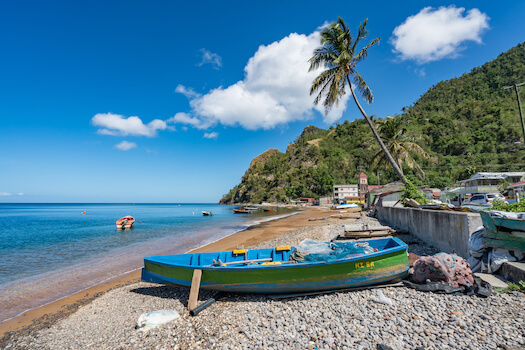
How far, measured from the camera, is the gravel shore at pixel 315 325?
392cm

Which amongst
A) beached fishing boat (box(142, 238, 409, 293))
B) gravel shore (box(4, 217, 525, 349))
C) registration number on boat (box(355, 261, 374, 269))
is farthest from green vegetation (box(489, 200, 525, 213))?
registration number on boat (box(355, 261, 374, 269))

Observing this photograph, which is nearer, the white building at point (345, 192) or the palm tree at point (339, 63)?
the palm tree at point (339, 63)

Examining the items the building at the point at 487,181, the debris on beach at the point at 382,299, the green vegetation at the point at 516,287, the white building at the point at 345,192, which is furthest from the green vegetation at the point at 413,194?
the white building at the point at 345,192

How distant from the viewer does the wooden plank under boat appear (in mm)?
5469

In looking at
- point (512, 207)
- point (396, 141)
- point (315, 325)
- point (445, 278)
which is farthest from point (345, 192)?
point (315, 325)

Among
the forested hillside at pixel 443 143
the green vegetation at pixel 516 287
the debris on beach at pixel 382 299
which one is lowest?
the debris on beach at pixel 382 299

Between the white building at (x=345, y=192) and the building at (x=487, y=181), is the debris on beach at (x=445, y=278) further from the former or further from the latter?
the white building at (x=345, y=192)

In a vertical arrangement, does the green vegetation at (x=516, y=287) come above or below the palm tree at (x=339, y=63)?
below

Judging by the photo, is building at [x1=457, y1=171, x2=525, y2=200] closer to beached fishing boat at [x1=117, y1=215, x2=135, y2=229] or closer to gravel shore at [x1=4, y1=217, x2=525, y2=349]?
gravel shore at [x1=4, y1=217, x2=525, y2=349]

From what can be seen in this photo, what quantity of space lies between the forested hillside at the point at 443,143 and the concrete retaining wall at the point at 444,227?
30.8m

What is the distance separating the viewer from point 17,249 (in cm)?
1948

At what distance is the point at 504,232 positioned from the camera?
572 centimetres

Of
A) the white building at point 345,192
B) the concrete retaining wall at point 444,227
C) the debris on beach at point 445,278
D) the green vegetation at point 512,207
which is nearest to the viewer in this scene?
the debris on beach at point 445,278

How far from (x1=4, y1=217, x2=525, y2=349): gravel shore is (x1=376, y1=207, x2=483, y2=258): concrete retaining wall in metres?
2.38
